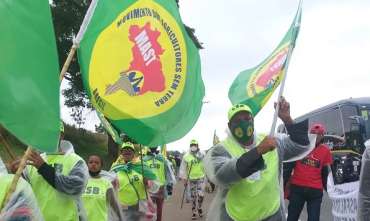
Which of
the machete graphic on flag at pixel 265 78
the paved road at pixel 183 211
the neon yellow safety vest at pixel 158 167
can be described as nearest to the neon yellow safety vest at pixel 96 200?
the machete graphic on flag at pixel 265 78

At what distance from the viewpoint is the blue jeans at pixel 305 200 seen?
9.72m

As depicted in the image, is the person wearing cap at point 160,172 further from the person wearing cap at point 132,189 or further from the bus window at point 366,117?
the bus window at point 366,117

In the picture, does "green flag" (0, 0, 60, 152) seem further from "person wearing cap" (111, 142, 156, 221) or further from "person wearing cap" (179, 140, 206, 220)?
"person wearing cap" (179, 140, 206, 220)

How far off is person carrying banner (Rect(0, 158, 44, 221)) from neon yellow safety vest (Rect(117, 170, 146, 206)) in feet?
19.6

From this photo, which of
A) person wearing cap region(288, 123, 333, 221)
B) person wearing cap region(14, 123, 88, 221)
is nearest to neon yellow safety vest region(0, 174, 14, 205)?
person wearing cap region(14, 123, 88, 221)

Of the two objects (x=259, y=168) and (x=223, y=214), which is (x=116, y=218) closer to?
(x=223, y=214)

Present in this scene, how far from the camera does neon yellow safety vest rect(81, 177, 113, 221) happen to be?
6.96 m

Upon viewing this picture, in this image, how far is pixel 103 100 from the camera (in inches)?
187

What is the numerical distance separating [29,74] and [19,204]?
766 millimetres

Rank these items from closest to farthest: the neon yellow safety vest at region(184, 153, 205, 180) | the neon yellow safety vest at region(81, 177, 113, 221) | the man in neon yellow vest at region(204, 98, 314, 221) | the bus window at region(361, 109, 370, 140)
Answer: the man in neon yellow vest at region(204, 98, 314, 221) < the neon yellow safety vest at region(81, 177, 113, 221) < the neon yellow safety vest at region(184, 153, 205, 180) < the bus window at region(361, 109, 370, 140)

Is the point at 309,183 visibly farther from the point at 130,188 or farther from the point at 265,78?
the point at 265,78

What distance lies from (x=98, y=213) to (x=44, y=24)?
12.3 feet

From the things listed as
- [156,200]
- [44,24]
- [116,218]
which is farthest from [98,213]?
[156,200]

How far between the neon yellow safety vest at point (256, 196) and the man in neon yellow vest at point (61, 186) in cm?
123
